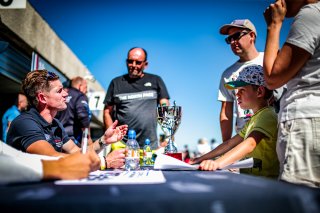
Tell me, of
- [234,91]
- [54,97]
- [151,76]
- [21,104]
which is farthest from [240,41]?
[21,104]

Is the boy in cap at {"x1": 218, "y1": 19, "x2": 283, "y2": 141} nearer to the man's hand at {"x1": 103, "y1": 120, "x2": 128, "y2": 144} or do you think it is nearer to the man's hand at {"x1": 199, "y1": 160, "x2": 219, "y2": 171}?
the man's hand at {"x1": 103, "y1": 120, "x2": 128, "y2": 144}

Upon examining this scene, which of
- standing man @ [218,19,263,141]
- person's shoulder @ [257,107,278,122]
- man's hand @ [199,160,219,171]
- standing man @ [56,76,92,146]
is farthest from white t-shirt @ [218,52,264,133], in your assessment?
standing man @ [56,76,92,146]

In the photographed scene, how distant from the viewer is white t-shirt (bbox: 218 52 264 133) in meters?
2.56

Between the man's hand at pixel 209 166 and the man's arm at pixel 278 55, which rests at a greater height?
the man's arm at pixel 278 55

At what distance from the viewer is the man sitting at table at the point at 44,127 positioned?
1797 millimetres

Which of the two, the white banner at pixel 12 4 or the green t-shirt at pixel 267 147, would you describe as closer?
the green t-shirt at pixel 267 147

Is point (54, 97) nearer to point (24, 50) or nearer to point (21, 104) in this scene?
point (21, 104)

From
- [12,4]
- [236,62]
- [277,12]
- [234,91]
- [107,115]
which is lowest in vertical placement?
[107,115]

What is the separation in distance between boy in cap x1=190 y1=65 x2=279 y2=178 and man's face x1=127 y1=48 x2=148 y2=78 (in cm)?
193

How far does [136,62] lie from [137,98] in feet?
1.62

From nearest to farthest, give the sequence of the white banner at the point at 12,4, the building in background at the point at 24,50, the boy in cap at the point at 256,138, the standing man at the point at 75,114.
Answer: the boy in cap at the point at 256,138
the white banner at the point at 12,4
the standing man at the point at 75,114
the building in background at the point at 24,50

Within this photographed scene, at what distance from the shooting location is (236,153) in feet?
4.86

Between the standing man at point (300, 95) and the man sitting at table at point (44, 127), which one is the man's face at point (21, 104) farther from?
the standing man at point (300, 95)

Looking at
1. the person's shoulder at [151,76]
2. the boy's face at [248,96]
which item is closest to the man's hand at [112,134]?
the boy's face at [248,96]
